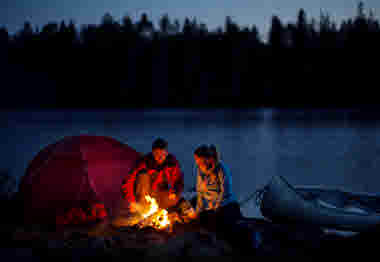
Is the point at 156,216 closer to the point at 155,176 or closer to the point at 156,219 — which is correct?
the point at 156,219

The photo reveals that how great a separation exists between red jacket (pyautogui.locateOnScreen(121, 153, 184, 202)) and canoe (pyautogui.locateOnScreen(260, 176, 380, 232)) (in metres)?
1.21

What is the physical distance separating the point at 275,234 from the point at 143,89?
65.8 meters

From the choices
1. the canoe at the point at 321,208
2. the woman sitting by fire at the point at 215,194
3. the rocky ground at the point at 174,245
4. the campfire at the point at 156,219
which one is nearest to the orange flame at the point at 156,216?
the campfire at the point at 156,219

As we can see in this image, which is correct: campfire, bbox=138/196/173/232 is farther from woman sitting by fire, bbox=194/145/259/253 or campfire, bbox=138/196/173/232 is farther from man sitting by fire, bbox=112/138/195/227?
woman sitting by fire, bbox=194/145/259/253

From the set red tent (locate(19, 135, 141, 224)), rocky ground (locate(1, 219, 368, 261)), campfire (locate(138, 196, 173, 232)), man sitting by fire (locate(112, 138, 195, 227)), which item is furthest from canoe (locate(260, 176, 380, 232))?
red tent (locate(19, 135, 141, 224))

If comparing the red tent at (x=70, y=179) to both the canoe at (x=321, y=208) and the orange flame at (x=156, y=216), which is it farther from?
the canoe at (x=321, y=208)

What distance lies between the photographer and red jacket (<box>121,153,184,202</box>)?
14.9ft

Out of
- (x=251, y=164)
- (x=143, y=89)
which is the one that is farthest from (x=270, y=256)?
(x=143, y=89)

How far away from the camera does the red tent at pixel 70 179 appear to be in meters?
4.69

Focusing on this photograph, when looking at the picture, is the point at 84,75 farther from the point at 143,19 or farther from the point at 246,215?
the point at 246,215

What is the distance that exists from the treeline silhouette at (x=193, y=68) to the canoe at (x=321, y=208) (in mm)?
61537

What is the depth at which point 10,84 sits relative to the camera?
217 ft

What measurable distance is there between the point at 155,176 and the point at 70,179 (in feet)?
3.81

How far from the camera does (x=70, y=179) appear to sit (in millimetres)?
4789
